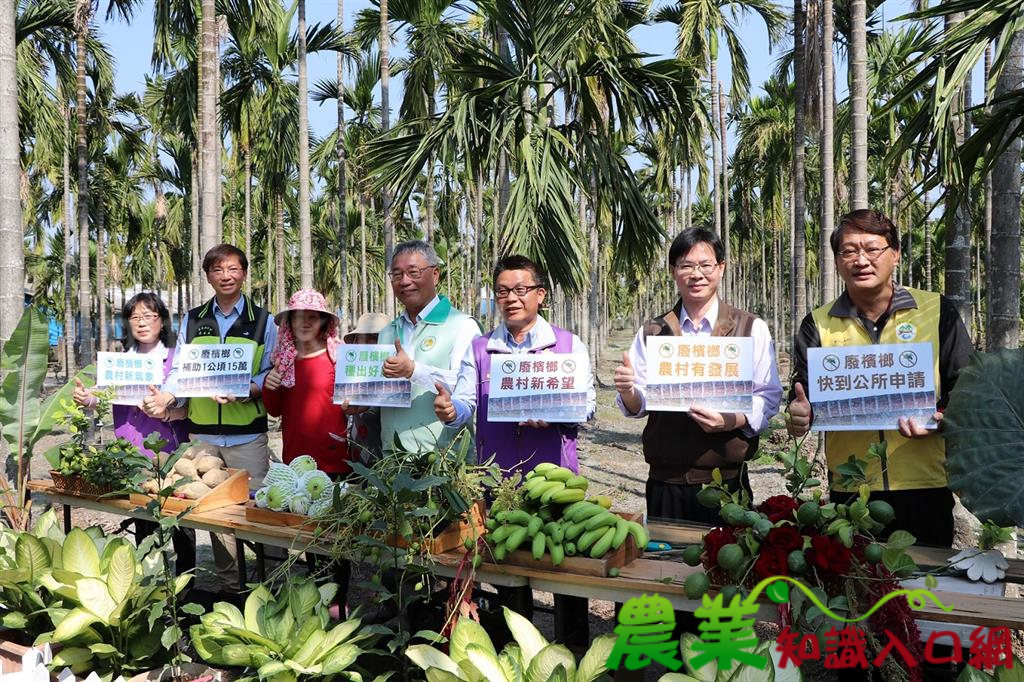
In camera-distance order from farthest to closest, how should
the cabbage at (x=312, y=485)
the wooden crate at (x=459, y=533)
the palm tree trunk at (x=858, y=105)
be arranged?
the palm tree trunk at (x=858, y=105) → the cabbage at (x=312, y=485) → the wooden crate at (x=459, y=533)

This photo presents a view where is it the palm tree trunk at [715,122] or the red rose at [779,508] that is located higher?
the palm tree trunk at [715,122]

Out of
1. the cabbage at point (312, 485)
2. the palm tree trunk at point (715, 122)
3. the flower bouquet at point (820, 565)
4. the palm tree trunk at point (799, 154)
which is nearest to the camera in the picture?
the flower bouquet at point (820, 565)

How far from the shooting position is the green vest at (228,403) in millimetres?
4383

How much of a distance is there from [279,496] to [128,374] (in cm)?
173

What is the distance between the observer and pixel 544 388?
3217mm

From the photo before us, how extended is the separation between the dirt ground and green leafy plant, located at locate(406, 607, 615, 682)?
605 millimetres

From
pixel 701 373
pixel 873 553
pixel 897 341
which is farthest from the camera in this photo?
pixel 701 373

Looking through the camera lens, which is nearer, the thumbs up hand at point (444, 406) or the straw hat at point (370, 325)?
the thumbs up hand at point (444, 406)

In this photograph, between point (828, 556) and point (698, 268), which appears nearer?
point (828, 556)

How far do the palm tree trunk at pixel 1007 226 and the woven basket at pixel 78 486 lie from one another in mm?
5523

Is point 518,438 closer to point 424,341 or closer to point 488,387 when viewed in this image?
point 488,387

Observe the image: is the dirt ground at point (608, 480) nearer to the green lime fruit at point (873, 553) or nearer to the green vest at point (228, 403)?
the green lime fruit at point (873, 553)

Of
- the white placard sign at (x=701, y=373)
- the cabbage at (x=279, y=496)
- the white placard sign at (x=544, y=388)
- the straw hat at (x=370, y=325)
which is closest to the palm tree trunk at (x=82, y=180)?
the straw hat at (x=370, y=325)

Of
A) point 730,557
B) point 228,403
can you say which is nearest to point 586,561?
point 730,557
